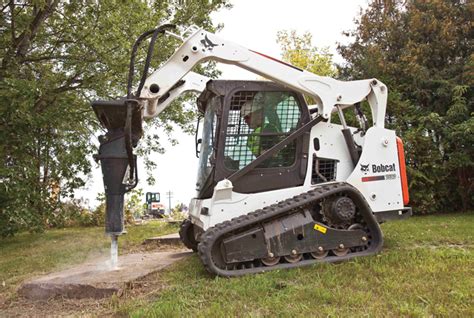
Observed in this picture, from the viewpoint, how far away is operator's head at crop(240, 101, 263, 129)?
4.53m

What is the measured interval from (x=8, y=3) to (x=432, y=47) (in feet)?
37.1

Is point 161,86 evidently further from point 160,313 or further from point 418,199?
point 418,199

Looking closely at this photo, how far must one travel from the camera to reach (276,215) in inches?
161

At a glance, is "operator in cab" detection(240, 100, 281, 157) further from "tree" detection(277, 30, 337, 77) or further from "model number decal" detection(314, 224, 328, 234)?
"tree" detection(277, 30, 337, 77)

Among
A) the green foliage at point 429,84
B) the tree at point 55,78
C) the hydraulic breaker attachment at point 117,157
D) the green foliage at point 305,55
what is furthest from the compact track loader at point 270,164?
the green foliage at point 305,55

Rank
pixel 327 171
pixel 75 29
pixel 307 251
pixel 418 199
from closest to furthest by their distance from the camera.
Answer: pixel 307 251 < pixel 327 171 < pixel 75 29 < pixel 418 199

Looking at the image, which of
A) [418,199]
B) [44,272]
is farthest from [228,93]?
[418,199]

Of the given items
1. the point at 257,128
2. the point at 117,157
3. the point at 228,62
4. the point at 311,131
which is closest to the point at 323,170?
the point at 311,131

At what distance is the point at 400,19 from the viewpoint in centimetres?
1352

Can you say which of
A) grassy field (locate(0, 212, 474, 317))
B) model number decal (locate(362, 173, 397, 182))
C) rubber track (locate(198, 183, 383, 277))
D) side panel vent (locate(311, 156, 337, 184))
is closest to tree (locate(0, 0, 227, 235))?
grassy field (locate(0, 212, 474, 317))

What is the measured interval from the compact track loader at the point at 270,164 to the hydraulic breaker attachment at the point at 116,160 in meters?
0.01

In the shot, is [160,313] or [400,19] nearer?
[160,313]

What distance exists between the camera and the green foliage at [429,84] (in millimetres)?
10500

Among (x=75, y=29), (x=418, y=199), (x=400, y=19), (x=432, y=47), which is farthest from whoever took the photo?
(x=400, y=19)
